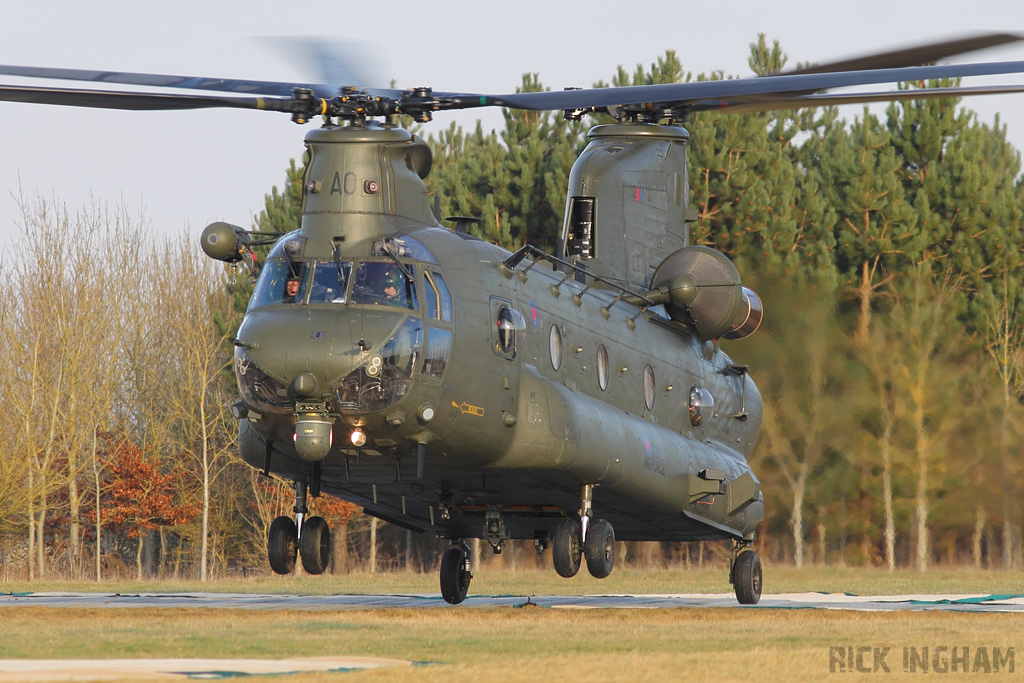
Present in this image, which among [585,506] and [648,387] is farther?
[648,387]

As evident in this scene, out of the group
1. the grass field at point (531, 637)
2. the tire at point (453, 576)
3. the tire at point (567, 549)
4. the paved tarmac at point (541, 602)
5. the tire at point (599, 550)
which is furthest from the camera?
the tire at point (453, 576)

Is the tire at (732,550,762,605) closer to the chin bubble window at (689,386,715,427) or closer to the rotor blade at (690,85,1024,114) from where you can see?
the chin bubble window at (689,386,715,427)

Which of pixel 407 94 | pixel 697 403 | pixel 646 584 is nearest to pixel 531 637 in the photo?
pixel 407 94

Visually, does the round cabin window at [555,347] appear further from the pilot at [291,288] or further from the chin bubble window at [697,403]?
the chin bubble window at [697,403]

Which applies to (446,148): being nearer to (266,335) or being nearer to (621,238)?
(621,238)

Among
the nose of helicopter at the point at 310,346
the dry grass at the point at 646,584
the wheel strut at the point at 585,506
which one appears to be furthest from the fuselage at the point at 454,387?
the dry grass at the point at 646,584

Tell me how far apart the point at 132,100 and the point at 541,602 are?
1047 cm

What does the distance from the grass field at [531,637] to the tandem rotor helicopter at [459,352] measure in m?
1.19

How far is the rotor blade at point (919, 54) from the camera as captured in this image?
16.9 metres

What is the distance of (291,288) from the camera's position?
15750 mm

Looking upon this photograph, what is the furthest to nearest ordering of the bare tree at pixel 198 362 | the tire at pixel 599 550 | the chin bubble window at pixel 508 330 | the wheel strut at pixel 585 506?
the bare tree at pixel 198 362 → the wheel strut at pixel 585 506 → the tire at pixel 599 550 → the chin bubble window at pixel 508 330

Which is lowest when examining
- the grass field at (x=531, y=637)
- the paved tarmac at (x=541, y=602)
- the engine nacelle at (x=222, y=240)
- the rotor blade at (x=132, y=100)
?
the grass field at (x=531, y=637)

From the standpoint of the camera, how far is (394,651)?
44.3 feet

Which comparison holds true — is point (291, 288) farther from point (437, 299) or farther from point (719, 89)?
point (719, 89)
